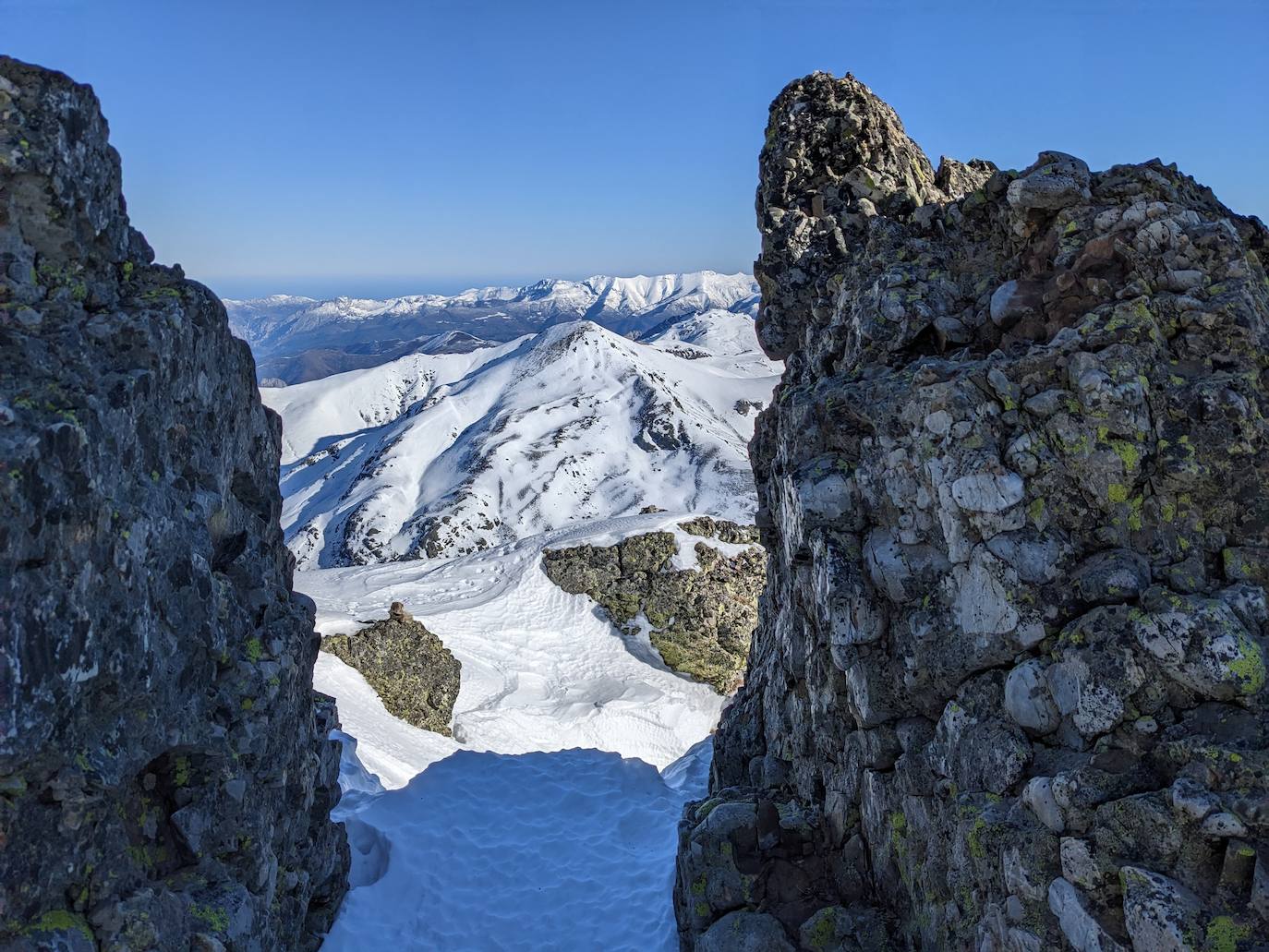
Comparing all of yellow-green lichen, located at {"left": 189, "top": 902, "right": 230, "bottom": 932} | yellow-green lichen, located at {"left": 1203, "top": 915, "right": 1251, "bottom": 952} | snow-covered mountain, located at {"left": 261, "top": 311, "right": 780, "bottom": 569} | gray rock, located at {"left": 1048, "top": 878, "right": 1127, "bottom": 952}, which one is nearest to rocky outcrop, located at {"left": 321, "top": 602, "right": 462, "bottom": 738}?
yellow-green lichen, located at {"left": 189, "top": 902, "right": 230, "bottom": 932}

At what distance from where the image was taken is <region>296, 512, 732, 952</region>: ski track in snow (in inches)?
611

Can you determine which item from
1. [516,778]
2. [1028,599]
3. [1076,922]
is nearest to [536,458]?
[516,778]

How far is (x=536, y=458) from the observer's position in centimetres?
9969

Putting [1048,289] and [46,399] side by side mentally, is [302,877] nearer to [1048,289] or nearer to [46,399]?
[46,399]

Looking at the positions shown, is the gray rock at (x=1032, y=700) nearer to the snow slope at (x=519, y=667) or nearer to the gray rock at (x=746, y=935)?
the gray rock at (x=746, y=935)

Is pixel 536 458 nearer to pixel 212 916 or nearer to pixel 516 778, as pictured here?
pixel 516 778

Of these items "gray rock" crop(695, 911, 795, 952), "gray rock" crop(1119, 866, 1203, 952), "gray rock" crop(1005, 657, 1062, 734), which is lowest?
"gray rock" crop(695, 911, 795, 952)

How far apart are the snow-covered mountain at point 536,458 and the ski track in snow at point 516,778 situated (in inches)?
1094

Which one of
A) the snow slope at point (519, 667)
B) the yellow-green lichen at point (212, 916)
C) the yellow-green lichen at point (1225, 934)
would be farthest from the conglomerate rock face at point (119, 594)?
the snow slope at point (519, 667)

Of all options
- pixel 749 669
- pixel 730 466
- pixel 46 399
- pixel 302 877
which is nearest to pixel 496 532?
pixel 730 466

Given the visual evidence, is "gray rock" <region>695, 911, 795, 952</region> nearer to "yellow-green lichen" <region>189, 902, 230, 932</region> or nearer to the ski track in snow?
the ski track in snow

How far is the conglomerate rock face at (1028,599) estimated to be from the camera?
25.4 ft

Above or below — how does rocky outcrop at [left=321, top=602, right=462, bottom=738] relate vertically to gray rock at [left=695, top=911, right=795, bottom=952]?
below

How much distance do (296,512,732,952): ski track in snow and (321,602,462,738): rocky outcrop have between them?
624mm
